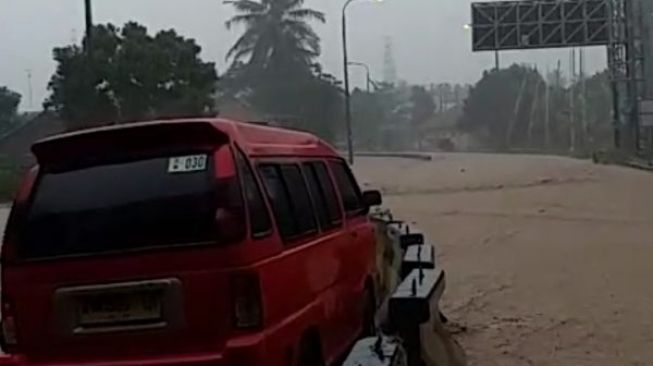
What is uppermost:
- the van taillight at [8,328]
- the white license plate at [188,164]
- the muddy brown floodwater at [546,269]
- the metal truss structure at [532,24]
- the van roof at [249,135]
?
the metal truss structure at [532,24]

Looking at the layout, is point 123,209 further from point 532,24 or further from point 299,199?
point 532,24

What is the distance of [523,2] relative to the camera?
181 ft

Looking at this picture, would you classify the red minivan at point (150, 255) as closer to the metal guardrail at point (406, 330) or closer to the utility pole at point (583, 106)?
the metal guardrail at point (406, 330)

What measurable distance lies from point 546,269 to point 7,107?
62.4m

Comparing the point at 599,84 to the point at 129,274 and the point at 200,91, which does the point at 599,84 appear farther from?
the point at 129,274

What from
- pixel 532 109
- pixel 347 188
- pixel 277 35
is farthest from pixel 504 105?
pixel 347 188

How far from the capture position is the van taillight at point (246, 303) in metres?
5.41

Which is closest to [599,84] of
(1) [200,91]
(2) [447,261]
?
(1) [200,91]

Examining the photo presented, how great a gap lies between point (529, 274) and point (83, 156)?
31.1 feet

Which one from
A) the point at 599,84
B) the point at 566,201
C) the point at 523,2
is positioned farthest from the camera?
the point at 599,84

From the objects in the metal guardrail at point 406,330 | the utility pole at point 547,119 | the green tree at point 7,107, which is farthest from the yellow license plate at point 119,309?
the utility pole at point 547,119

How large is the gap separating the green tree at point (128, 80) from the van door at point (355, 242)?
115ft

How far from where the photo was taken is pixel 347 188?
331 inches

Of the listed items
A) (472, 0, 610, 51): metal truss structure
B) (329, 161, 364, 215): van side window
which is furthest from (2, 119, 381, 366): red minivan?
(472, 0, 610, 51): metal truss structure
